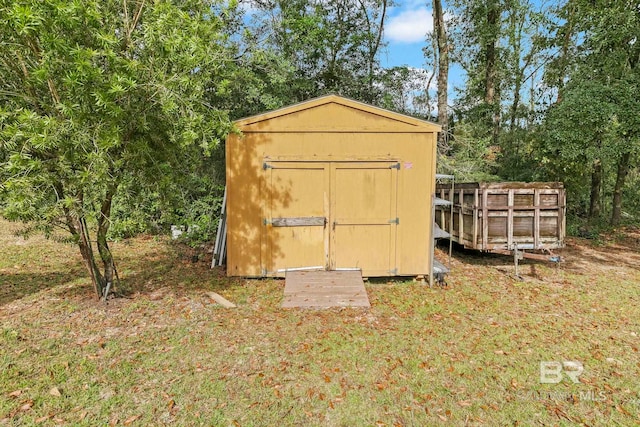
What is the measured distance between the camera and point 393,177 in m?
6.76

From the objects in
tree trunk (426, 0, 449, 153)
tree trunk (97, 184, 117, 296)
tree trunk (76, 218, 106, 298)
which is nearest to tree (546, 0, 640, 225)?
tree trunk (426, 0, 449, 153)

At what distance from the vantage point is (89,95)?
4.01 meters

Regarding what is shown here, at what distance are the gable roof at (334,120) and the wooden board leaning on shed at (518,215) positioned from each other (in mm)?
2045

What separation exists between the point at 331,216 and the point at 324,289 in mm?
1385

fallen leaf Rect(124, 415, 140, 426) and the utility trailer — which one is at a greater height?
the utility trailer

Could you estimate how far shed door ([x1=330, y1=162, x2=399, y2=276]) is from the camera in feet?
22.2

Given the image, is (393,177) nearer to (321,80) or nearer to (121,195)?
(121,195)

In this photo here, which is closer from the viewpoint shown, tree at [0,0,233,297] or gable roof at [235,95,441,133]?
tree at [0,0,233,297]

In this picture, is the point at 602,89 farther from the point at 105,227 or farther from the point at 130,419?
Result: the point at 130,419

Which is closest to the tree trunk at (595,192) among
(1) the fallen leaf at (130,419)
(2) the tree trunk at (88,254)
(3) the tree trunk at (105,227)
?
(3) the tree trunk at (105,227)

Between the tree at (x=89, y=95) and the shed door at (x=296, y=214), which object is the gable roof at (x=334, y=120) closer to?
the shed door at (x=296, y=214)

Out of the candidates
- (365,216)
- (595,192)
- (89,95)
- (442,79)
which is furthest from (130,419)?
(595,192)

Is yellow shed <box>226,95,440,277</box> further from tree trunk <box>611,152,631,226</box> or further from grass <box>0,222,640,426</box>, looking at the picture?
tree trunk <box>611,152,631,226</box>

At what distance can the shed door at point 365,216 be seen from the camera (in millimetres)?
6758
